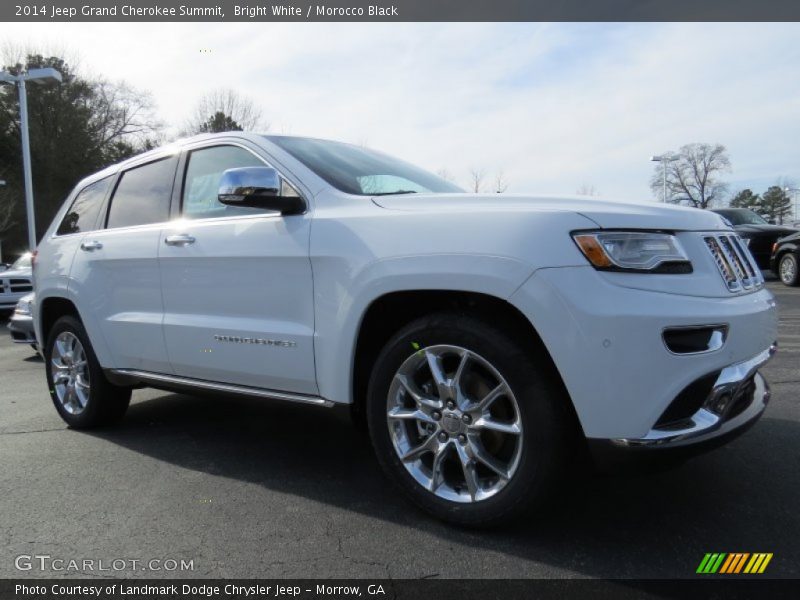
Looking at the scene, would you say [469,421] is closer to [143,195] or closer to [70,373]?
[143,195]

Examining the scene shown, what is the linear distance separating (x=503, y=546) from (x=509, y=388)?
62 cm

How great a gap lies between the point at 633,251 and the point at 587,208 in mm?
234

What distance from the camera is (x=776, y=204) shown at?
62188 millimetres

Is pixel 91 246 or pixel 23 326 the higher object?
pixel 91 246

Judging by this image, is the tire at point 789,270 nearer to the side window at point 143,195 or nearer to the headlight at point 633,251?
the headlight at point 633,251

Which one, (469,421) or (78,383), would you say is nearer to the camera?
(469,421)

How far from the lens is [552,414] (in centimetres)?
225

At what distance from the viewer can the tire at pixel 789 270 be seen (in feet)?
39.9

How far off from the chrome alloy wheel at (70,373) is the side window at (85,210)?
78 cm

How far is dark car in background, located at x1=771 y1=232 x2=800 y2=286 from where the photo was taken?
12102 mm

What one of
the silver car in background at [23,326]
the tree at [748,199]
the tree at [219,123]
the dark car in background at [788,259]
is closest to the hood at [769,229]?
the dark car in background at [788,259]

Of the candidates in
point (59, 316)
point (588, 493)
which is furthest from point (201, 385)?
point (588, 493)

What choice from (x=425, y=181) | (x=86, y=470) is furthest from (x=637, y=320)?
(x=86, y=470)

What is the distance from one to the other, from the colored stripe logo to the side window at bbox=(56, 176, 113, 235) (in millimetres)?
4117
